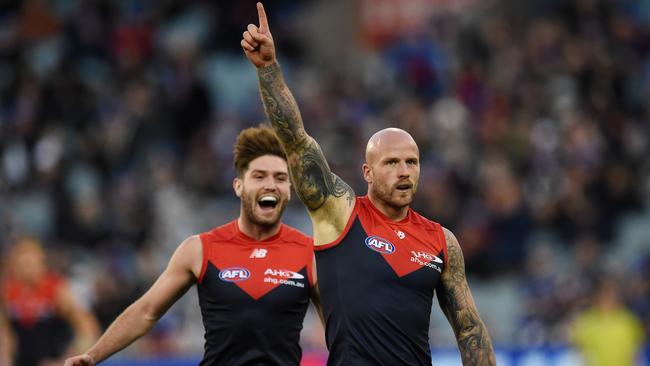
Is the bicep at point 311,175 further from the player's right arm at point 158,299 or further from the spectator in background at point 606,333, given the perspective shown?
the spectator in background at point 606,333

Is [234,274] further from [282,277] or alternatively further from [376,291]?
[376,291]

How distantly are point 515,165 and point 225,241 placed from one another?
9083mm

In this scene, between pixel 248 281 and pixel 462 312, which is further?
pixel 248 281

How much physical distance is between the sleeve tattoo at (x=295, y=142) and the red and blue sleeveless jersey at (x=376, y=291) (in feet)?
0.81

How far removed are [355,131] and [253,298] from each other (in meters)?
9.89

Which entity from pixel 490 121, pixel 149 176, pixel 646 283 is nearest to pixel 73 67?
pixel 149 176

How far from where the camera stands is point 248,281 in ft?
24.7

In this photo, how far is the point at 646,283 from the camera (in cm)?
1487

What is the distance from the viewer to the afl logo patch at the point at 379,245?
6.67 meters

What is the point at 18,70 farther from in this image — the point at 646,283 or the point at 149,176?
the point at 646,283

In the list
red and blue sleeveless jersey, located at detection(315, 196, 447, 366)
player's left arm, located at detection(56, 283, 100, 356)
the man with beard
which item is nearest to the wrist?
the man with beard

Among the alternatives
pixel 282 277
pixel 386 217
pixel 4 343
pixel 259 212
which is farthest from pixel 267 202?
pixel 4 343

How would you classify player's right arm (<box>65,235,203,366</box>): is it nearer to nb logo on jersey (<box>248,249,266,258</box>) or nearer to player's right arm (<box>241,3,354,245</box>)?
nb logo on jersey (<box>248,249,266,258</box>)

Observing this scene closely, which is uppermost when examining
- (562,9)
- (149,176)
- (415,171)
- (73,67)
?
(562,9)
